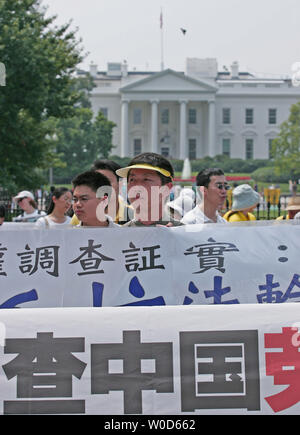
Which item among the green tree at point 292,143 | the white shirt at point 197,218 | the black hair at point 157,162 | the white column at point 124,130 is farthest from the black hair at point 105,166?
the white column at point 124,130

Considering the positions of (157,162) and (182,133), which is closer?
(157,162)

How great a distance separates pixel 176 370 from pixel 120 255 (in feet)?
4.40

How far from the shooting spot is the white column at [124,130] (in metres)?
104

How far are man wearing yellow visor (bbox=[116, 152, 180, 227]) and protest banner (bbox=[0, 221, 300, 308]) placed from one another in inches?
5.8

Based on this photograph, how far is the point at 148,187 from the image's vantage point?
4.22 metres

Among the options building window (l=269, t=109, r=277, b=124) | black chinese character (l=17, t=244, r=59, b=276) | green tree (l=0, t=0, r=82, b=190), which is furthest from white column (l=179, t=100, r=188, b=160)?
black chinese character (l=17, t=244, r=59, b=276)

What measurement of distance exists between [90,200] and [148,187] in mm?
394

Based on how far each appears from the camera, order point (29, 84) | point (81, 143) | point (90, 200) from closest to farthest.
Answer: point (90, 200), point (29, 84), point (81, 143)

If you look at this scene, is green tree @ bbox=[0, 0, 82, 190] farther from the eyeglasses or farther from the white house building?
the white house building

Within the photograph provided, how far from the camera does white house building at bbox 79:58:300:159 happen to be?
103m

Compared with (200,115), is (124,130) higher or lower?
lower

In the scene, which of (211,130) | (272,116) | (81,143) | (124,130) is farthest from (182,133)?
(81,143)

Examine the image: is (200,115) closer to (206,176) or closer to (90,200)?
(206,176)
